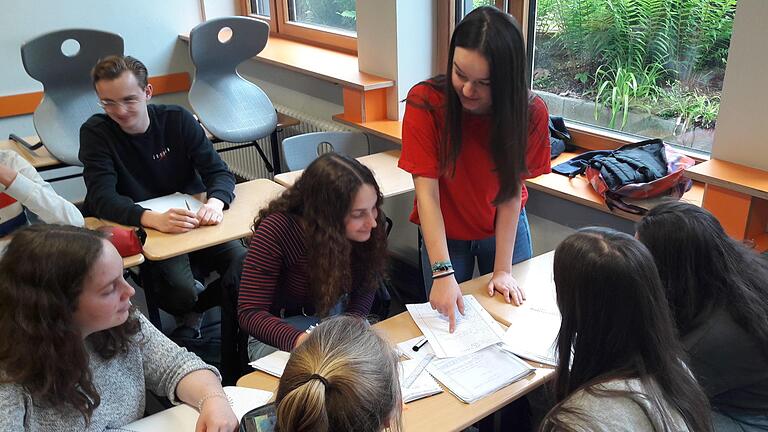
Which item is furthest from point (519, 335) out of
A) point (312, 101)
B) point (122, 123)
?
point (312, 101)

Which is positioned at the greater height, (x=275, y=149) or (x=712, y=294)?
(x=712, y=294)

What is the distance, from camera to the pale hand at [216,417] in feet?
4.27

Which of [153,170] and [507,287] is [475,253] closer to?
[507,287]

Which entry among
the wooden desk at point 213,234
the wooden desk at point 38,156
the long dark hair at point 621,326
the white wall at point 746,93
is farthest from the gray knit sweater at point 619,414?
the wooden desk at point 38,156

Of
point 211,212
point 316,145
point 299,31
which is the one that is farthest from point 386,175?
point 299,31

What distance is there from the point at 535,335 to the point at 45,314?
1.12 m

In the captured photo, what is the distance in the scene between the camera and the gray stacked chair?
3.42m

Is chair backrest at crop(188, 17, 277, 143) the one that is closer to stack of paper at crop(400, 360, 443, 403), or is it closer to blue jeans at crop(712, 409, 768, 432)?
stack of paper at crop(400, 360, 443, 403)

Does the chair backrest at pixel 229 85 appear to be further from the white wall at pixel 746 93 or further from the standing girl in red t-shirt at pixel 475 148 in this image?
the white wall at pixel 746 93

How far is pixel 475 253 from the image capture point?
→ 79.7 inches

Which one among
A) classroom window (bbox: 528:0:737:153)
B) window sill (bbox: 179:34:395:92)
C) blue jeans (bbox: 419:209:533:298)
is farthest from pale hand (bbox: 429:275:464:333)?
window sill (bbox: 179:34:395:92)

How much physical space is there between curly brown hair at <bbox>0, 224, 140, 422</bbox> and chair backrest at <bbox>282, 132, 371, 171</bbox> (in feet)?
5.46

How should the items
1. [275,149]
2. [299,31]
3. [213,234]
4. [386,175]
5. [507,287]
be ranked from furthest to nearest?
[299,31] < [275,149] < [386,175] < [213,234] < [507,287]

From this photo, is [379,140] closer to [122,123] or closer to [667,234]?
[122,123]
